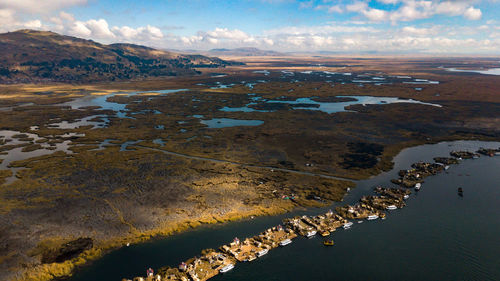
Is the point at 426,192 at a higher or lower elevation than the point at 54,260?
higher

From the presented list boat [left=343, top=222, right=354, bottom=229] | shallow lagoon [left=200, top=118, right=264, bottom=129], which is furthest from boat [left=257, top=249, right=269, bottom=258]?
shallow lagoon [left=200, top=118, right=264, bottom=129]

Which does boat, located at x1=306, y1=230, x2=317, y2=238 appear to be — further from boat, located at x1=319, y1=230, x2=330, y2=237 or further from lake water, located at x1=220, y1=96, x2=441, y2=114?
lake water, located at x1=220, y1=96, x2=441, y2=114

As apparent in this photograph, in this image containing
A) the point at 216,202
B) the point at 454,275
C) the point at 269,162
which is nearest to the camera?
the point at 454,275

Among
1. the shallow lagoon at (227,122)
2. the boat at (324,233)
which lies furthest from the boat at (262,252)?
the shallow lagoon at (227,122)

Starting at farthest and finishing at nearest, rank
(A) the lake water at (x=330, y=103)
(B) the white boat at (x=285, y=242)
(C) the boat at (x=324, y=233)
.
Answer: (A) the lake water at (x=330, y=103), (C) the boat at (x=324, y=233), (B) the white boat at (x=285, y=242)

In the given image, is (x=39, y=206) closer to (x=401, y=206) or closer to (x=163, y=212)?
(x=163, y=212)

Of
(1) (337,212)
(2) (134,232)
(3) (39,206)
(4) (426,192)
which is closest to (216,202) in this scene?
(2) (134,232)

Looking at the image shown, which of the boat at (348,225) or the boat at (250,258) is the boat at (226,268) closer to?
the boat at (250,258)
